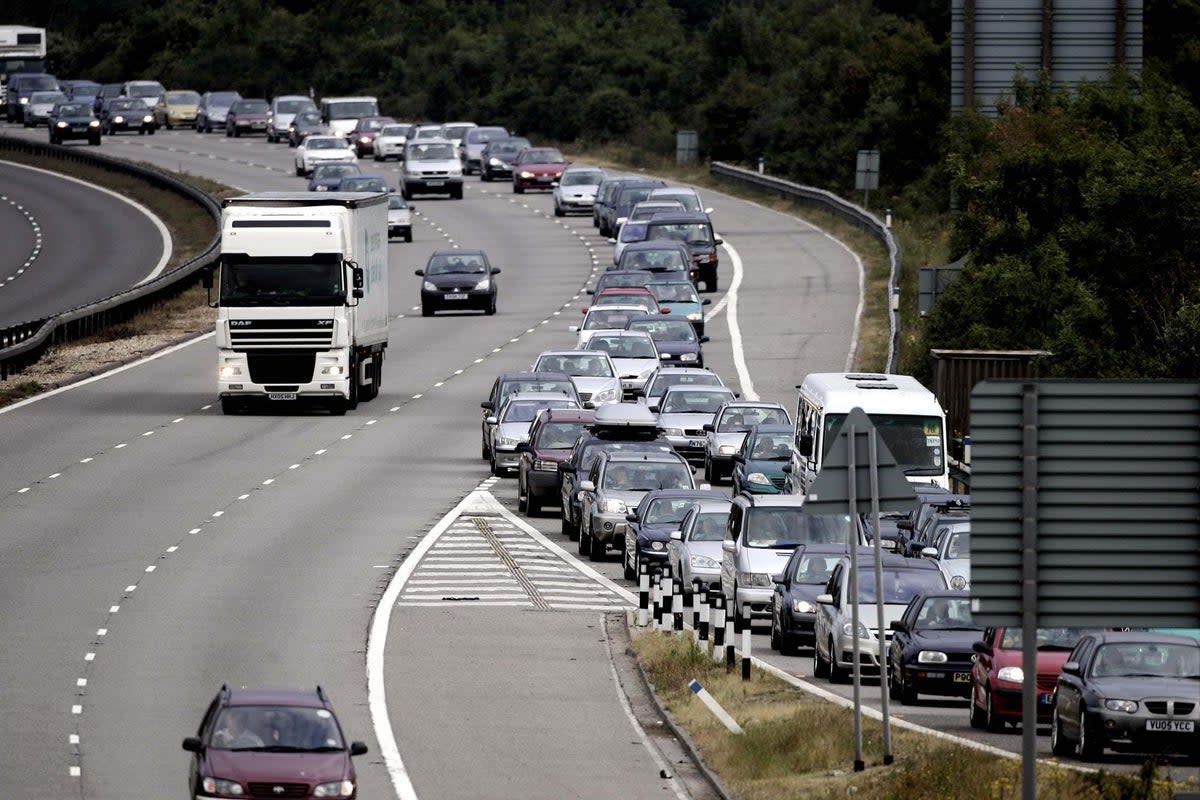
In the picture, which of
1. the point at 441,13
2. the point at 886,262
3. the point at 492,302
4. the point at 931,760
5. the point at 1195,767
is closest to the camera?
the point at 931,760

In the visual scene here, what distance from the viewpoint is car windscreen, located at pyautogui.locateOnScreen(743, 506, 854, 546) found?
3050 centimetres

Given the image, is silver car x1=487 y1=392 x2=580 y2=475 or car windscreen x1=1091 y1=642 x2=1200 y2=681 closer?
car windscreen x1=1091 y1=642 x2=1200 y2=681

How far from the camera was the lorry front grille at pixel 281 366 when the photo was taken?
4703cm

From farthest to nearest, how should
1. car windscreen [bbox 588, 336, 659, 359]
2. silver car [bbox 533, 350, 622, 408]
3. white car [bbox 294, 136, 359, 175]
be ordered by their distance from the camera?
white car [bbox 294, 136, 359, 175]
car windscreen [bbox 588, 336, 659, 359]
silver car [bbox 533, 350, 622, 408]

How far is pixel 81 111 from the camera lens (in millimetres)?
110875

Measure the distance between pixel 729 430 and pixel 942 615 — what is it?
16.4 m

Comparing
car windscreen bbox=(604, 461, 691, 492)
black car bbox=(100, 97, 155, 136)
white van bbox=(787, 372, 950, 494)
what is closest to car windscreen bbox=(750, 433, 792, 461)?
car windscreen bbox=(604, 461, 691, 492)

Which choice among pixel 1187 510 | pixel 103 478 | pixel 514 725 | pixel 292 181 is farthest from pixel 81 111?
pixel 1187 510

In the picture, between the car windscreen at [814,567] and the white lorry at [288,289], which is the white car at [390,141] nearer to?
the white lorry at [288,289]

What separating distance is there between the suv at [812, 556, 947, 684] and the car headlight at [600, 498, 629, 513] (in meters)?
7.21

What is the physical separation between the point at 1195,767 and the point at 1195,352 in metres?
21.3

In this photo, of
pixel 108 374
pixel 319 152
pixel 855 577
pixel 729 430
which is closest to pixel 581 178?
pixel 319 152

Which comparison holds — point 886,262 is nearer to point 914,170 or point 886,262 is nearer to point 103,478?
point 914,170

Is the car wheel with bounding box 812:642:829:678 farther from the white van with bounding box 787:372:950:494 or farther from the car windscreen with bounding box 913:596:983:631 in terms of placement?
the white van with bounding box 787:372:950:494
